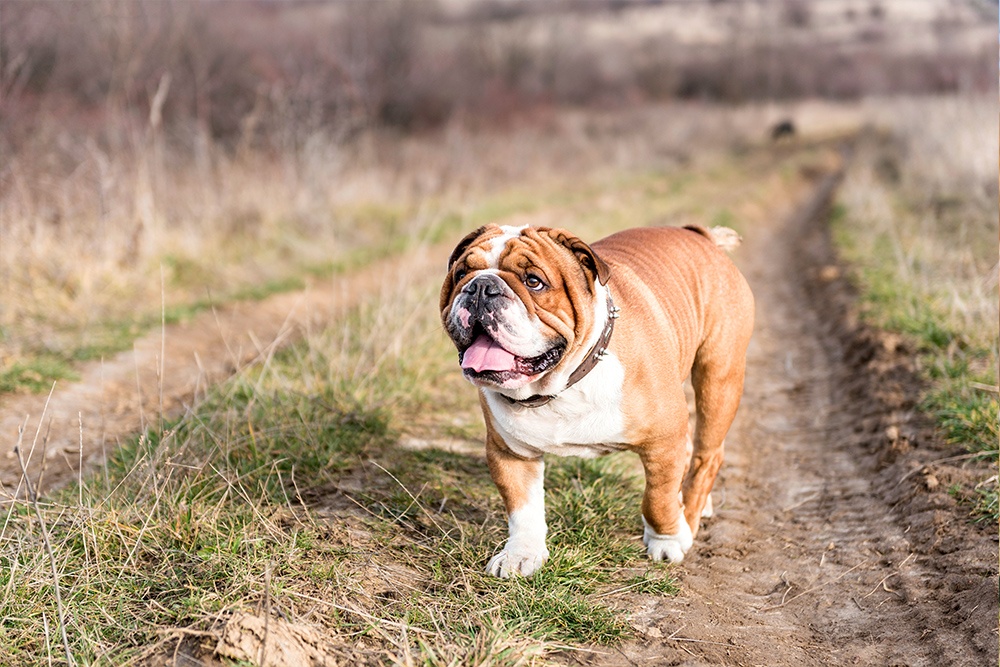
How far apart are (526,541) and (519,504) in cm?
16

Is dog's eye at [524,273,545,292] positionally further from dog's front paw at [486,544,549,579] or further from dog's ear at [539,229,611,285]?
dog's front paw at [486,544,549,579]

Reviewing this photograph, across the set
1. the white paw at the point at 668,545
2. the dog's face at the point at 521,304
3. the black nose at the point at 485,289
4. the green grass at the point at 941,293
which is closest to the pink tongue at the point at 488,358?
the dog's face at the point at 521,304

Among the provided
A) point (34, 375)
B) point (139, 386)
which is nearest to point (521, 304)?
point (139, 386)

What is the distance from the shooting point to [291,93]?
13164 millimetres

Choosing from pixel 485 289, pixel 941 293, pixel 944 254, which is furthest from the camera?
pixel 944 254

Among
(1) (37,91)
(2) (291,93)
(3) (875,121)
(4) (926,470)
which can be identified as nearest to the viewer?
(4) (926,470)

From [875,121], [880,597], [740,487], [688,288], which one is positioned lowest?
[875,121]

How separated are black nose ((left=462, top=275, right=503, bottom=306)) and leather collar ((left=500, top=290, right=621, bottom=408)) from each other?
18.7 inches

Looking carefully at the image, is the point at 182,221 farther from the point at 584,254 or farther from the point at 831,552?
the point at 831,552

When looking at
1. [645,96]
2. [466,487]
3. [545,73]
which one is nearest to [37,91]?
[466,487]

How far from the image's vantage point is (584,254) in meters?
3.45

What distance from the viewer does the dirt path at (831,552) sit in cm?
341

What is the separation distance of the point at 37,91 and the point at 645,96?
76.1ft

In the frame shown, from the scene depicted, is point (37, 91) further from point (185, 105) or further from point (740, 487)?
point (740, 487)
